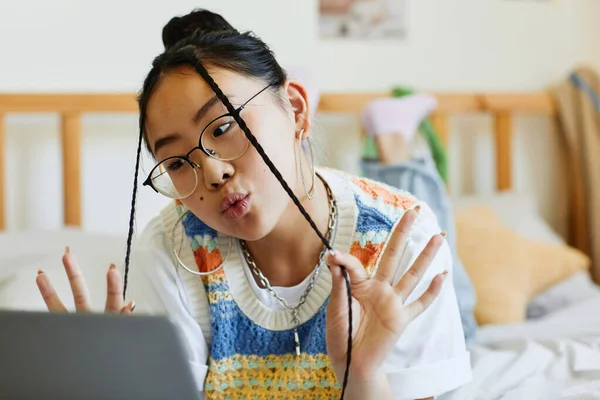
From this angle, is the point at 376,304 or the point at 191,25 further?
the point at 191,25

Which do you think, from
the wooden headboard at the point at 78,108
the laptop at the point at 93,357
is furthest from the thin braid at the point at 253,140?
the wooden headboard at the point at 78,108

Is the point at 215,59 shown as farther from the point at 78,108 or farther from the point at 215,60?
the point at 78,108

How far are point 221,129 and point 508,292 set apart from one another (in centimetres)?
104

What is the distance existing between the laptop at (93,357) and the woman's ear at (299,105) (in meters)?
0.44

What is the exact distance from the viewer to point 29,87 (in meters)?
1.61

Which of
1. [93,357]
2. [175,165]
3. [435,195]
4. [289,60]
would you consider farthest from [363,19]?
[93,357]

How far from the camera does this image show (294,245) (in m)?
0.94

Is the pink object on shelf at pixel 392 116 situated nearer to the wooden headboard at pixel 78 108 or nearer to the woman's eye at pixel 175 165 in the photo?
the wooden headboard at pixel 78 108

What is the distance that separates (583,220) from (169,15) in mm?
1356

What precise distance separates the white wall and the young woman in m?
0.18

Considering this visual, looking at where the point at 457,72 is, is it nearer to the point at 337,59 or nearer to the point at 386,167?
the point at 337,59

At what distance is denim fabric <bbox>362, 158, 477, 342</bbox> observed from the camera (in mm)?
1409

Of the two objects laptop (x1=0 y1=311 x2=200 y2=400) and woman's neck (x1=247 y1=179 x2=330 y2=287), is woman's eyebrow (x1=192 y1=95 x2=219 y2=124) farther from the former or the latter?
laptop (x1=0 y1=311 x2=200 y2=400)

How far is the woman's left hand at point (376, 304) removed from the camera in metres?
0.73
